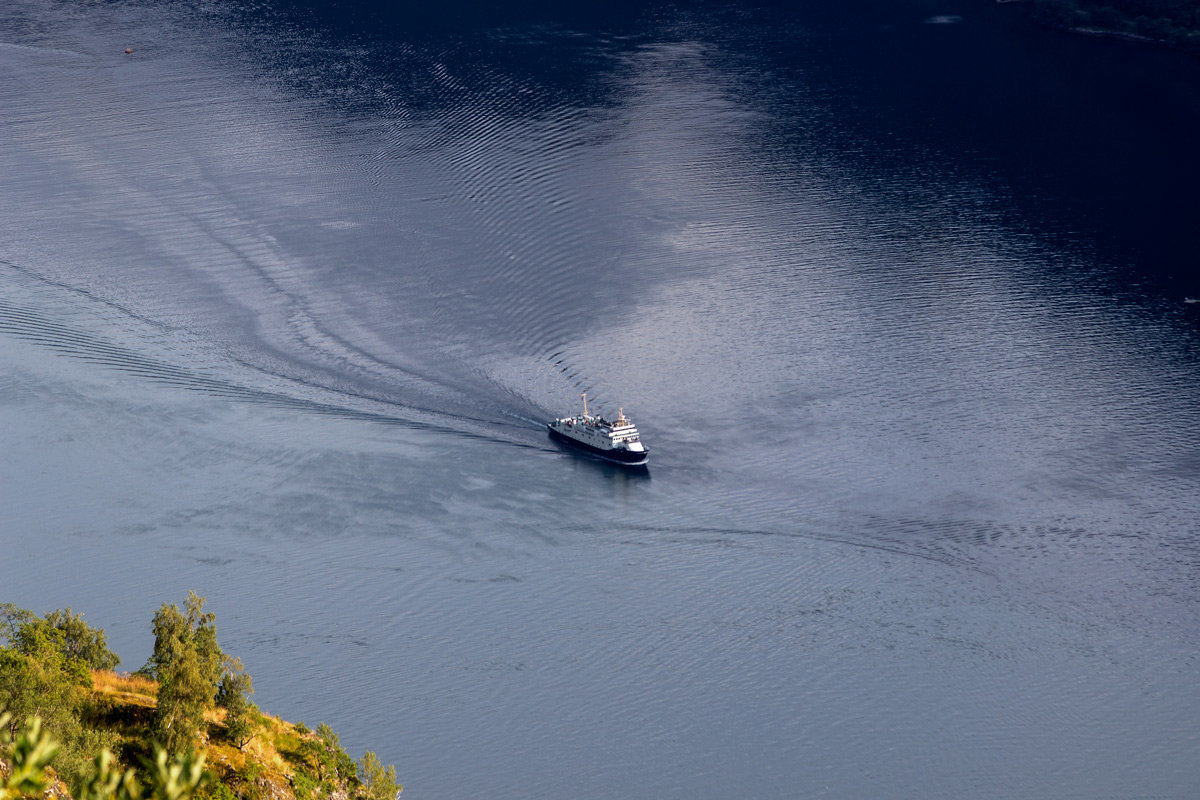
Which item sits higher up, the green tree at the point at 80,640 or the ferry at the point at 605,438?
the green tree at the point at 80,640

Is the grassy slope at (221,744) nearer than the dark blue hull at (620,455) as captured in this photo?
Yes

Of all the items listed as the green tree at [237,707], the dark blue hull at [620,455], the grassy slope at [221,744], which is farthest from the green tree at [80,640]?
the dark blue hull at [620,455]

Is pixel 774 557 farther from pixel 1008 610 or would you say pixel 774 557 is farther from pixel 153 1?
pixel 153 1

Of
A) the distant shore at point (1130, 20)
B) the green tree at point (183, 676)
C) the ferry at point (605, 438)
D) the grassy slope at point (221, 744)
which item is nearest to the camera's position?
the green tree at point (183, 676)

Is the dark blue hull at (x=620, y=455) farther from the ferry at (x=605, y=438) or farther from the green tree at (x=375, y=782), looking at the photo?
the green tree at (x=375, y=782)

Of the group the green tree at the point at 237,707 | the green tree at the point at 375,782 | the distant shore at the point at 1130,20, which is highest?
the distant shore at the point at 1130,20

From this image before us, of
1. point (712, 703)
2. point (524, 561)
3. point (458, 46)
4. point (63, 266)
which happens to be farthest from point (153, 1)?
point (712, 703)
